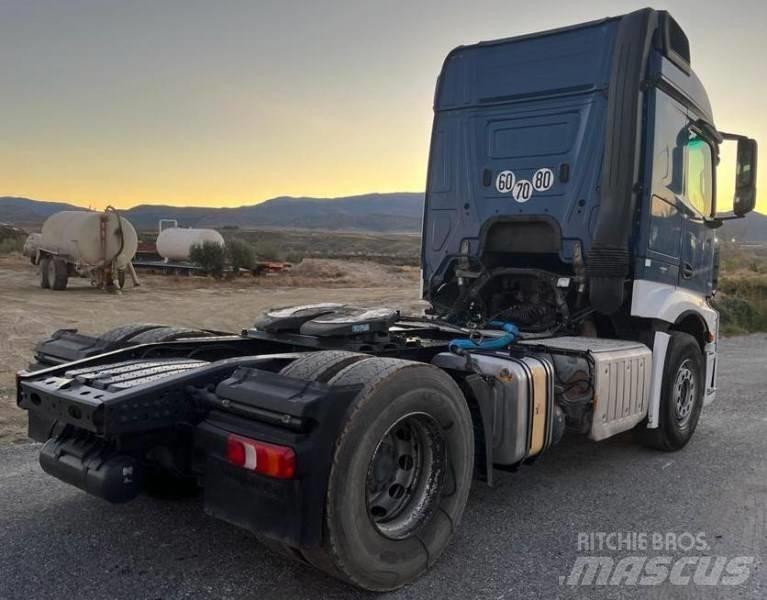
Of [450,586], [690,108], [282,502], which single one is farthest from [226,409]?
[690,108]

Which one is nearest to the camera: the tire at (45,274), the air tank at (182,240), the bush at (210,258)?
the tire at (45,274)

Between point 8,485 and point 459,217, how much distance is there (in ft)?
13.4

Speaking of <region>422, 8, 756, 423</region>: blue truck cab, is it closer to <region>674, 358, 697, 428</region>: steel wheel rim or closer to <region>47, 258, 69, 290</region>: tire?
<region>674, 358, 697, 428</region>: steel wheel rim

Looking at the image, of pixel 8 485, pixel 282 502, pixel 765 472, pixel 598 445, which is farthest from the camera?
pixel 598 445

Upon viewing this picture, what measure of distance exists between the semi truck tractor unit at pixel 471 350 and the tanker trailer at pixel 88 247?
18.1 meters

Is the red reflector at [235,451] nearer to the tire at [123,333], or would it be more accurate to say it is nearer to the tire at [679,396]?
the tire at [123,333]

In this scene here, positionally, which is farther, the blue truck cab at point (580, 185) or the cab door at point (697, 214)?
the cab door at point (697, 214)

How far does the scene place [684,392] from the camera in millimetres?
6117

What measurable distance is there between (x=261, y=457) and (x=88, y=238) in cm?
2109

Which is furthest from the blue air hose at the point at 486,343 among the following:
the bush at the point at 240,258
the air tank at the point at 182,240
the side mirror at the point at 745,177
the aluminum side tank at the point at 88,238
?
the air tank at the point at 182,240

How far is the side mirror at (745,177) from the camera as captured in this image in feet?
22.1

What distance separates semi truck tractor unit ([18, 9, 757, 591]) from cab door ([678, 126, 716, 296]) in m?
0.03

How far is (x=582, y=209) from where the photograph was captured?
5695mm

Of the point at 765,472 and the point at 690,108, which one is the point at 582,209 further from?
the point at 765,472
